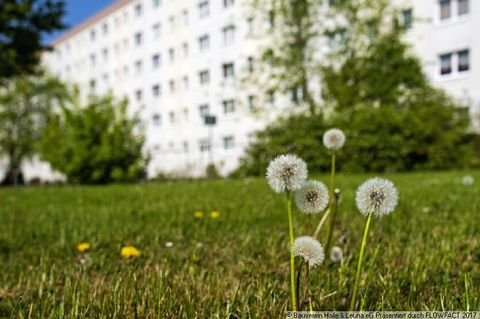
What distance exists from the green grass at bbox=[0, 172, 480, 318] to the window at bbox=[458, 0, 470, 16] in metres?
24.3

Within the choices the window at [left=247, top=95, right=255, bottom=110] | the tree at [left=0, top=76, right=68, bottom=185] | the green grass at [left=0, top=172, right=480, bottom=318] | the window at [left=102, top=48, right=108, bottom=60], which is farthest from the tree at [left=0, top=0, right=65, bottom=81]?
the window at [left=102, top=48, right=108, bottom=60]

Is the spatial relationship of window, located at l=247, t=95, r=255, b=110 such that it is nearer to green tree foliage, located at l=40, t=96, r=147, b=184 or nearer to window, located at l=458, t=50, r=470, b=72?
window, located at l=458, t=50, r=470, b=72

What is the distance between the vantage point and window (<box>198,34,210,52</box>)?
40.1m

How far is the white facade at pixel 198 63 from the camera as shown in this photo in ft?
82.1

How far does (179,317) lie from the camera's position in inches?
49.9

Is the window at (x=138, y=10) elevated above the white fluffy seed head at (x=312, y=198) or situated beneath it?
elevated above

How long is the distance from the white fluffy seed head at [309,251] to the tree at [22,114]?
4737 centimetres

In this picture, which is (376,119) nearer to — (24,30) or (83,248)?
(24,30)

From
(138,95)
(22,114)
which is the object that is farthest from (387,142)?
(22,114)

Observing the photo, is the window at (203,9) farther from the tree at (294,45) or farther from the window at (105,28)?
the tree at (294,45)

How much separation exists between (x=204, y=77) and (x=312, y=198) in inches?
1573

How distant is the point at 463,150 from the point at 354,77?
6.75 metres

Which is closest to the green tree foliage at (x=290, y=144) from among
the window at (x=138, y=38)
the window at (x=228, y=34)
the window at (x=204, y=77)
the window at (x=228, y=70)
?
the window at (x=228, y=70)

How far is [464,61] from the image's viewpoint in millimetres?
24734
